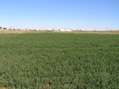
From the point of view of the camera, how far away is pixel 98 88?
718cm

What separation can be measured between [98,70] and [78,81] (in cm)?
212

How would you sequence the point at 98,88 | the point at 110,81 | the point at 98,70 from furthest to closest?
the point at 98,70
the point at 110,81
the point at 98,88

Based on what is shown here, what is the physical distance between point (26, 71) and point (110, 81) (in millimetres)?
4346

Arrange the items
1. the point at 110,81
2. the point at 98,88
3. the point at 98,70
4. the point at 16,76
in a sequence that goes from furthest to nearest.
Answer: the point at 98,70
the point at 16,76
the point at 110,81
the point at 98,88

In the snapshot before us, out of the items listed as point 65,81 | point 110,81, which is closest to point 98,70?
point 110,81

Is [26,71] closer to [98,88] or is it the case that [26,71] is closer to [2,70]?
[2,70]

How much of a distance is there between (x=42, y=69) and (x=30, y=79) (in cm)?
164

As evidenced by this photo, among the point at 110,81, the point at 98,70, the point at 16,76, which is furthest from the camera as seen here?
the point at 98,70

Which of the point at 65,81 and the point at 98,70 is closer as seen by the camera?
the point at 65,81

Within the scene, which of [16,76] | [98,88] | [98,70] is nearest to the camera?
[98,88]

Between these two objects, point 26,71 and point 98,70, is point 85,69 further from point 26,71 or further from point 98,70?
point 26,71

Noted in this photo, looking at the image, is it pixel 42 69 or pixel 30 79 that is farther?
pixel 42 69

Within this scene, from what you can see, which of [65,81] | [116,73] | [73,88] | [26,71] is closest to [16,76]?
[26,71]

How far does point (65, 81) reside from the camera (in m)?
7.92
